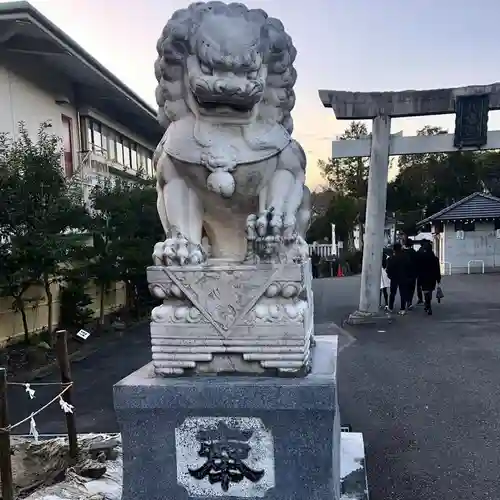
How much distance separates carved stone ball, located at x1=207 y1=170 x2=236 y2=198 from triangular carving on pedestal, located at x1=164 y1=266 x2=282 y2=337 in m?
0.37

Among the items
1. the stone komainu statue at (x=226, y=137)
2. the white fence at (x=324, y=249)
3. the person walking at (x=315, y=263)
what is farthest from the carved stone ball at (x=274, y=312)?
the white fence at (x=324, y=249)

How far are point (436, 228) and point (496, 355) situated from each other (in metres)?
15.8

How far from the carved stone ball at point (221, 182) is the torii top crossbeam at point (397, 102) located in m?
6.43

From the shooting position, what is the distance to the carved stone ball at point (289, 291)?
2.11m

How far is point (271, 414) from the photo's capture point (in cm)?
207

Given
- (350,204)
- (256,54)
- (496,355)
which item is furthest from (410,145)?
(350,204)


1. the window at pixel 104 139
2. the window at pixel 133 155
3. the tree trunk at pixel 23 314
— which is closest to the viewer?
the tree trunk at pixel 23 314

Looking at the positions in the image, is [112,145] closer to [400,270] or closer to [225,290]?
[400,270]

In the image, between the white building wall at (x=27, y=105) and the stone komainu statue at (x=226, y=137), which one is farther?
the white building wall at (x=27, y=105)

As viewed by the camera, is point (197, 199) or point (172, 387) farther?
point (197, 199)

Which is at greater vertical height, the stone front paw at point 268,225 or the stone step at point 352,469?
the stone front paw at point 268,225

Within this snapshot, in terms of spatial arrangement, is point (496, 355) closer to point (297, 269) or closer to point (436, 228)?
point (297, 269)

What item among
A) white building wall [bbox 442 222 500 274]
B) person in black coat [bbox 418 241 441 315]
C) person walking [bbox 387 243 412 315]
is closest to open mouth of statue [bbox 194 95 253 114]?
person walking [bbox 387 243 412 315]

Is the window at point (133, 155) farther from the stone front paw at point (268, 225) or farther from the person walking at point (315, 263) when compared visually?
the stone front paw at point (268, 225)
